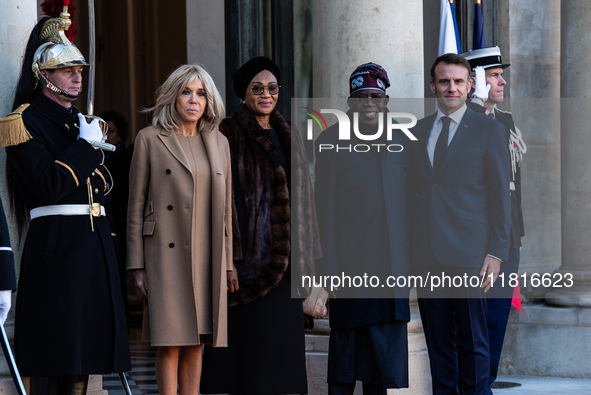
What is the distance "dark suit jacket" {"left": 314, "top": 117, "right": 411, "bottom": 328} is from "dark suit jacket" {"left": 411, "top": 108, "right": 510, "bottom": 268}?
16 centimetres

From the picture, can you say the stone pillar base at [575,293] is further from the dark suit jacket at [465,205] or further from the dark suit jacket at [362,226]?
the dark suit jacket at [362,226]

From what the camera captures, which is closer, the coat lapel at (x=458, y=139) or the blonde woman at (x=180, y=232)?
the blonde woman at (x=180, y=232)

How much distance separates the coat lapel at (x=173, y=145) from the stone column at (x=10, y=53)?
29.8 inches

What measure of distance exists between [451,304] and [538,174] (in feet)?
12.5

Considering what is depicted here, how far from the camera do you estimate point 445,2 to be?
26.0ft

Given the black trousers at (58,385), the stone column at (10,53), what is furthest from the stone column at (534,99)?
the black trousers at (58,385)

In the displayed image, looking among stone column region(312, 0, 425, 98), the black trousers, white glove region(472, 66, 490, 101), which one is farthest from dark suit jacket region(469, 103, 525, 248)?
the black trousers

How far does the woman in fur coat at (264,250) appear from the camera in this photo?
19.4 ft

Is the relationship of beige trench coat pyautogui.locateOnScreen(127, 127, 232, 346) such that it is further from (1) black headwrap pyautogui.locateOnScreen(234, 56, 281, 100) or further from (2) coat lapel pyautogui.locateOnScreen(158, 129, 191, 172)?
(1) black headwrap pyautogui.locateOnScreen(234, 56, 281, 100)

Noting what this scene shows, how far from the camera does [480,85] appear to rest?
7.39 m

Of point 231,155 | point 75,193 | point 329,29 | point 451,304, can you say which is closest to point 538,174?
point 329,29

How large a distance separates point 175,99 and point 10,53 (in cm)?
82

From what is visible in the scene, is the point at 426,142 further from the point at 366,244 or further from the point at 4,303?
the point at 4,303

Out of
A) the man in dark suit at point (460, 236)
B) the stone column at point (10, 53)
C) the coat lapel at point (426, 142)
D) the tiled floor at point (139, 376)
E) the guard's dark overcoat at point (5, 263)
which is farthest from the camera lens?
the tiled floor at point (139, 376)
